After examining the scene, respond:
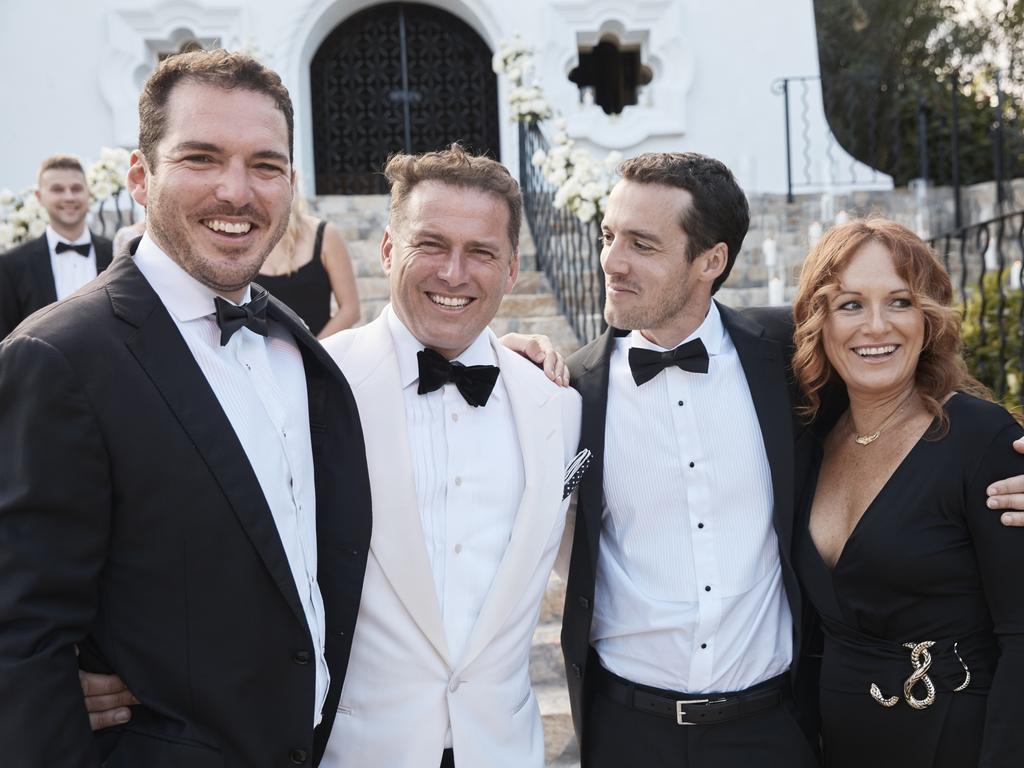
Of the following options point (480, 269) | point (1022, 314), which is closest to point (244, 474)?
point (480, 269)

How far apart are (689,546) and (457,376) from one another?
0.82 metres

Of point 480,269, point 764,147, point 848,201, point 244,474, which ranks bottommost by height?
point 244,474

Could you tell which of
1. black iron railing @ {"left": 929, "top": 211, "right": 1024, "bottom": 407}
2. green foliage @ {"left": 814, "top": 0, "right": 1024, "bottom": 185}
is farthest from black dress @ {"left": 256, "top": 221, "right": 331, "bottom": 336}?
green foliage @ {"left": 814, "top": 0, "right": 1024, "bottom": 185}

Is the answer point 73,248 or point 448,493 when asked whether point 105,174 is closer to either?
point 73,248

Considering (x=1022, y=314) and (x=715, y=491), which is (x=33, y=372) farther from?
(x=1022, y=314)

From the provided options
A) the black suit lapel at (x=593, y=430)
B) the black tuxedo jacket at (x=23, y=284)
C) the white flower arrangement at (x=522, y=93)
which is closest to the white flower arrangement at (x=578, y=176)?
the white flower arrangement at (x=522, y=93)

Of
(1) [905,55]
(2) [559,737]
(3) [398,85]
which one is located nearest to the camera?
(2) [559,737]

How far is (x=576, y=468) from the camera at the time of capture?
256cm

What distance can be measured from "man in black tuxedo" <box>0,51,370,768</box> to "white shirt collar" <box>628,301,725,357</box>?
106 cm

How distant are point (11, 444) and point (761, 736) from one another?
1955mm

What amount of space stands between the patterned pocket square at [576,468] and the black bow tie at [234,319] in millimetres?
951

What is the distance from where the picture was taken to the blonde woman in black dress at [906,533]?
2.26m

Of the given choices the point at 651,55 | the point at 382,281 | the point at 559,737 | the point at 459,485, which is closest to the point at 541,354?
the point at 459,485

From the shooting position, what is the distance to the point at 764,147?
12.3 m
